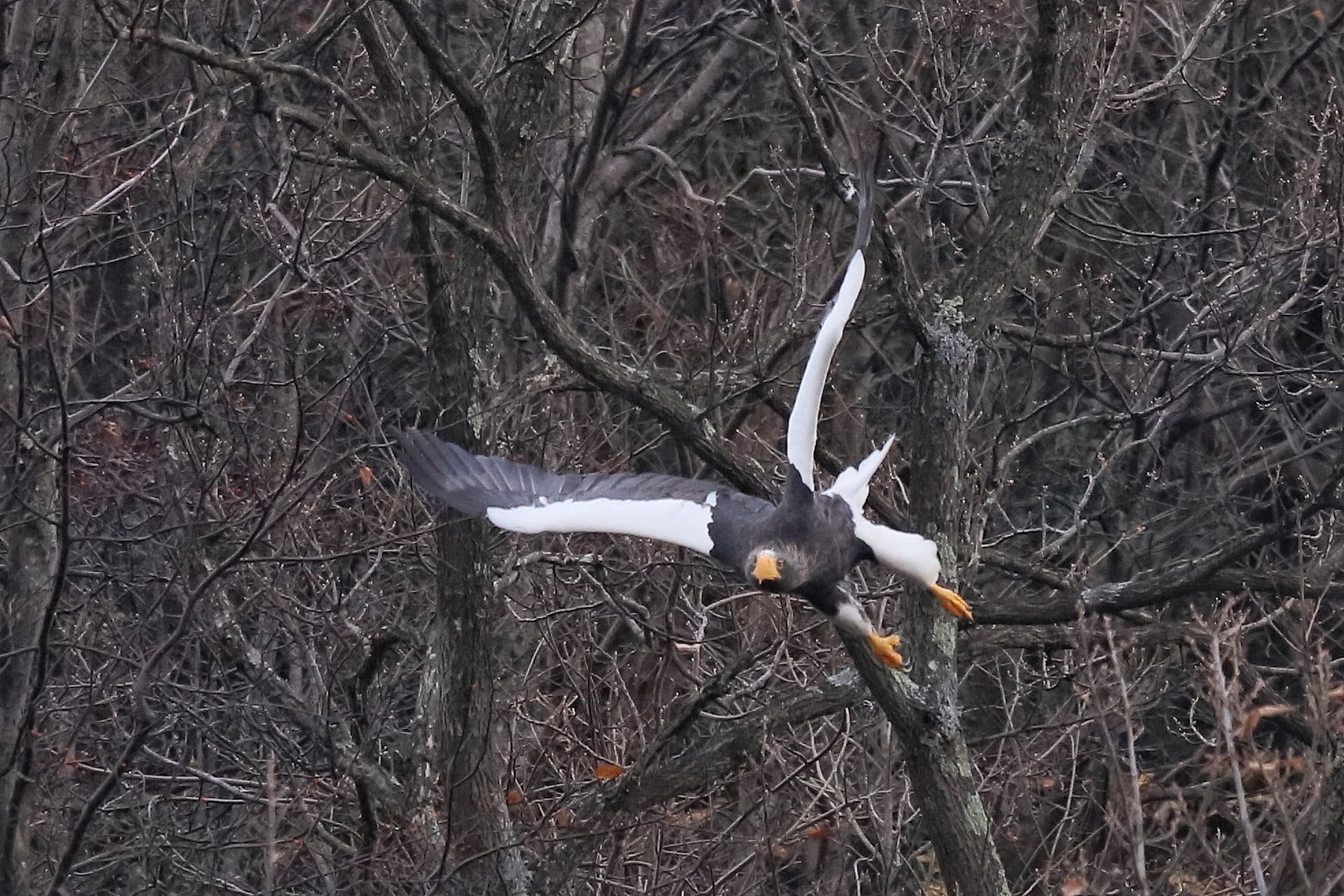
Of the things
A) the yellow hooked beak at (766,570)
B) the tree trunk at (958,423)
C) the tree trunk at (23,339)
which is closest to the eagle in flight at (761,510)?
the yellow hooked beak at (766,570)

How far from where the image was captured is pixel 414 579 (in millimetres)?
11781

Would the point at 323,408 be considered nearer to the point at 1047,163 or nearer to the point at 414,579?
the point at 414,579

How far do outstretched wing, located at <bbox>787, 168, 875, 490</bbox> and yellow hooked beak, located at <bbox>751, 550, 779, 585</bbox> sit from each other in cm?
45

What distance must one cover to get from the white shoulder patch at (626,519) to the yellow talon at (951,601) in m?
0.89

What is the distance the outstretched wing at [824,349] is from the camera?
6.12 metres

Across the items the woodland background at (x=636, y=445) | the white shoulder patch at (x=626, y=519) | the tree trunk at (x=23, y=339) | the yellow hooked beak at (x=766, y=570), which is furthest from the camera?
the tree trunk at (x=23, y=339)

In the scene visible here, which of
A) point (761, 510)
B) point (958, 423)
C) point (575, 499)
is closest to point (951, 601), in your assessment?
point (958, 423)

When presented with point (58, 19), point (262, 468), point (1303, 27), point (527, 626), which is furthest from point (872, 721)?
point (1303, 27)

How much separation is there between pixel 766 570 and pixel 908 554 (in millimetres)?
522

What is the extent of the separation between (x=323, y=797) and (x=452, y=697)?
1610 mm

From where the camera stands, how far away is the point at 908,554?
20.5 feet

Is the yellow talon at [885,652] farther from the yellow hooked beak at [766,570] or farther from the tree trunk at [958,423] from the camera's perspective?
the yellow hooked beak at [766,570]

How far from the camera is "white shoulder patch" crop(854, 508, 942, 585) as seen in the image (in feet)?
20.4

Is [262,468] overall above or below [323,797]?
above
